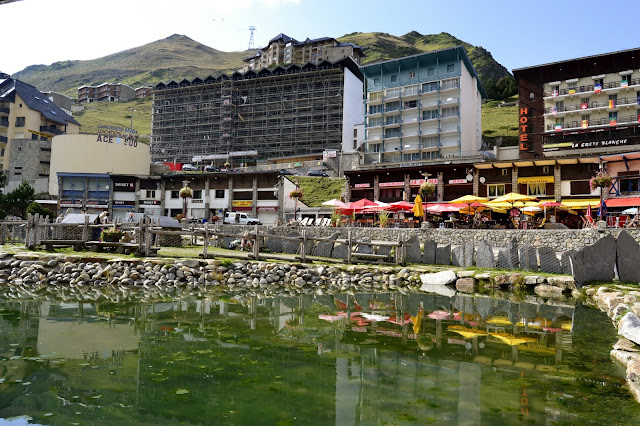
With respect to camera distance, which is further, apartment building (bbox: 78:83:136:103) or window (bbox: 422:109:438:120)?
apartment building (bbox: 78:83:136:103)

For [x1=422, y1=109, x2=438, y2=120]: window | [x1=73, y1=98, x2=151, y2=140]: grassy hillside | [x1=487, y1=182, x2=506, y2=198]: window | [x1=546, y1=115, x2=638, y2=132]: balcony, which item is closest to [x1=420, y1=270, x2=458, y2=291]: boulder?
[x1=487, y1=182, x2=506, y2=198]: window

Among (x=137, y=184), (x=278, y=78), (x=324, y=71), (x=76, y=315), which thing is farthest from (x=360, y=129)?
(x=76, y=315)

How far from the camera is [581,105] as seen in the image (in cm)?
5438

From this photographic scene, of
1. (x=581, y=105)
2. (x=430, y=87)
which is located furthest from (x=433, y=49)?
(x=581, y=105)

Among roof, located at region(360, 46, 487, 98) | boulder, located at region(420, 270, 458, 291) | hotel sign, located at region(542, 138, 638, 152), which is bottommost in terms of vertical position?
boulder, located at region(420, 270, 458, 291)

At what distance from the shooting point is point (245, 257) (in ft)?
67.6

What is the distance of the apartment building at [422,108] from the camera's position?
63406 millimetres

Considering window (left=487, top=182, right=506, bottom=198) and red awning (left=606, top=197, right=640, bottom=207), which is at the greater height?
window (left=487, top=182, right=506, bottom=198)

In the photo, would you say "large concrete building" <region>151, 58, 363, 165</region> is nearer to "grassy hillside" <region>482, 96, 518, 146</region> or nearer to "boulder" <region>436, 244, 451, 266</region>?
"grassy hillside" <region>482, 96, 518, 146</region>

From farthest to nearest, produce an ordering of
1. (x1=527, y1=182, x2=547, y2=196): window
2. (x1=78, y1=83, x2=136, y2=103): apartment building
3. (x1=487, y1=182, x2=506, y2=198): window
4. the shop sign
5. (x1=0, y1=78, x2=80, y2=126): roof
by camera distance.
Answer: (x1=78, y1=83, x2=136, y2=103): apartment building → (x1=0, y1=78, x2=80, y2=126): roof → the shop sign → (x1=487, y1=182, x2=506, y2=198): window → (x1=527, y1=182, x2=547, y2=196): window

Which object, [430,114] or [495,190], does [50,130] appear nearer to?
[430,114]

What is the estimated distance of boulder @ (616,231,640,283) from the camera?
1630 cm

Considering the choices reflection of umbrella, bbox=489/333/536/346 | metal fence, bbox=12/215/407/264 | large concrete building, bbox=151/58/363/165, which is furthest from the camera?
large concrete building, bbox=151/58/363/165

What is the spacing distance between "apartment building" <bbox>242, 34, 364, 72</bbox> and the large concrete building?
889 inches
